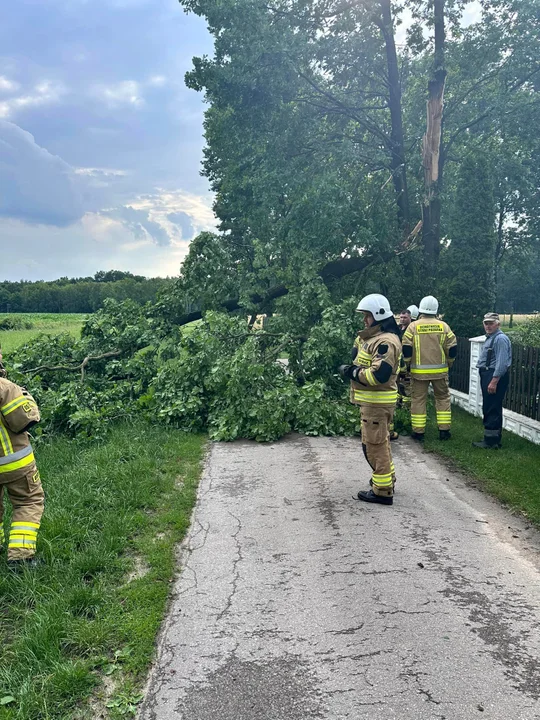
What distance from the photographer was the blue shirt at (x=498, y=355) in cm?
700

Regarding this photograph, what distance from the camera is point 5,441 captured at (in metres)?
3.89

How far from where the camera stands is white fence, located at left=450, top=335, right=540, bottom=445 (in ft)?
24.5

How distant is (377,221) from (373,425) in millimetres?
8634

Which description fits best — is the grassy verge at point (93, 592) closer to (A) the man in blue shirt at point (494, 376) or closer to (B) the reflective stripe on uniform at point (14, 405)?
(B) the reflective stripe on uniform at point (14, 405)

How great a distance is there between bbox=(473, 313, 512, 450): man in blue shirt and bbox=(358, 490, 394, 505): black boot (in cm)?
258

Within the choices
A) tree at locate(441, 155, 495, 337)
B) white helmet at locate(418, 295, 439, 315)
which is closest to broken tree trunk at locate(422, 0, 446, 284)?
tree at locate(441, 155, 495, 337)

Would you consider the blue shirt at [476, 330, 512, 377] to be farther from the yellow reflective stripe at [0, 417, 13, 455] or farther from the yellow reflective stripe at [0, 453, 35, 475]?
the yellow reflective stripe at [0, 417, 13, 455]

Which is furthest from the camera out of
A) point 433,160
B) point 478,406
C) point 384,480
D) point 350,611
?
point 433,160

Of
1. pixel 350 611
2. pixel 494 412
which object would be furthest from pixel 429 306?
pixel 350 611

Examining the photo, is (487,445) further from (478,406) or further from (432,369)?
(478,406)

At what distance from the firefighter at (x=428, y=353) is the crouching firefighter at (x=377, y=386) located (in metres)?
2.24

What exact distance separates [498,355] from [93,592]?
564 cm

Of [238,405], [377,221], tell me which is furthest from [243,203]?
[238,405]

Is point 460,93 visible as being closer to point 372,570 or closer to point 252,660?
point 372,570
